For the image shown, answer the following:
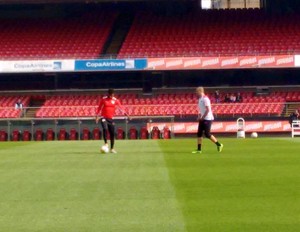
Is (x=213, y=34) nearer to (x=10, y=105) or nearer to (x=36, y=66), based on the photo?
(x=36, y=66)

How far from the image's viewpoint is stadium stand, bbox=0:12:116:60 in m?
50.3

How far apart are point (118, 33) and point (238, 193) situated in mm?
43334

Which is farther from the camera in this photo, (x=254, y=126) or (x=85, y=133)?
(x=254, y=126)

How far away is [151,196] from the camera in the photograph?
10.7 metres

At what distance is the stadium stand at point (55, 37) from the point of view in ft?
165

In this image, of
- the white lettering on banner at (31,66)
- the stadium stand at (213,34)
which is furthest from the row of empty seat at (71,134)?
the stadium stand at (213,34)

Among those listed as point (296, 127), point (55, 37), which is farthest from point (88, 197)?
point (55, 37)

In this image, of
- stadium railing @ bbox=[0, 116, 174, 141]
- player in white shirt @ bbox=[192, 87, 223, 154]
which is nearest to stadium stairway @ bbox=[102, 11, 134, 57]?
stadium railing @ bbox=[0, 116, 174, 141]

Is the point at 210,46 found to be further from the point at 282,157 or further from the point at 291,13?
the point at 282,157

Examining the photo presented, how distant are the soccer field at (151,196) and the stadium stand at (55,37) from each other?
33.1m

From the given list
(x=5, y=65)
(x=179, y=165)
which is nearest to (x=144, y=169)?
(x=179, y=165)

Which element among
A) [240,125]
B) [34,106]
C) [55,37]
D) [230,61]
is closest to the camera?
[240,125]

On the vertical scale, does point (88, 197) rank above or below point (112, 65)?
below

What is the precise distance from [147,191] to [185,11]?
4539 cm
